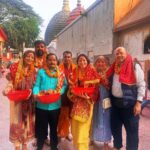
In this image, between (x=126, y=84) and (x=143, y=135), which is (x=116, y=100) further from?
(x=143, y=135)

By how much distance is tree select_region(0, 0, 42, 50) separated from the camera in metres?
37.6

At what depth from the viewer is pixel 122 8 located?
12672 mm

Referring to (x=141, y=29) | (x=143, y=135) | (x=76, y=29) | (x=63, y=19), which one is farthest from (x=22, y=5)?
(x=143, y=135)

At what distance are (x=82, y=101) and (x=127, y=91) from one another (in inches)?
26.7

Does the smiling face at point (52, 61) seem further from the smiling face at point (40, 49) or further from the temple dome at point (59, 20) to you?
the temple dome at point (59, 20)

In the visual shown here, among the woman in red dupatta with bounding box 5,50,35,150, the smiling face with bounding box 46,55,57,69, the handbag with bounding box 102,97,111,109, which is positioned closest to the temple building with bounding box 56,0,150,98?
the handbag with bounding box 102,97,111,109

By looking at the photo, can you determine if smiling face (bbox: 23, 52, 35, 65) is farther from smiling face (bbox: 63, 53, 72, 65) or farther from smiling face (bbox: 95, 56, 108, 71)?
smiling face (bbox: 95, 56, 108, 71)

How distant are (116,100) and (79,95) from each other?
52cm

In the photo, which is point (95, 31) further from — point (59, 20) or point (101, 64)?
point (59, 20)

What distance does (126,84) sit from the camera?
4.53 meters

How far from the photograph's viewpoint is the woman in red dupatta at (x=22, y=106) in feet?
15.3

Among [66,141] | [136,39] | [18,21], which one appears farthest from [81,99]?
[18,21]

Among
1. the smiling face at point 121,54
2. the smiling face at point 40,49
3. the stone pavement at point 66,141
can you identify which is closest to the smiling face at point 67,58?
the smiling face at point 40,49

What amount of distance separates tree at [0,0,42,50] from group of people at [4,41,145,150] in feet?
108
